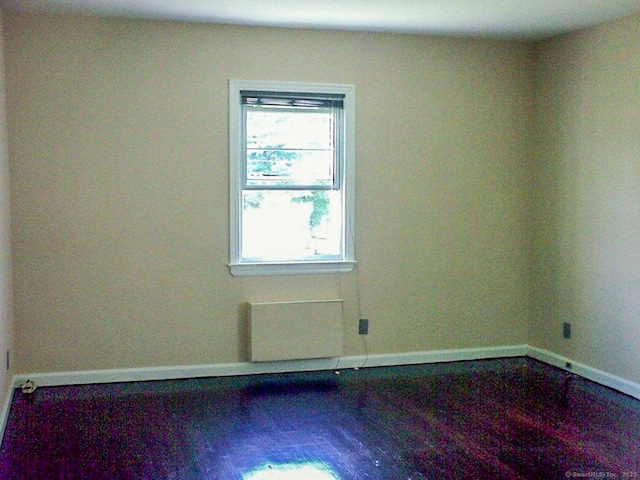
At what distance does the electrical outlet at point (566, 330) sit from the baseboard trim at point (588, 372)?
6.5 inches

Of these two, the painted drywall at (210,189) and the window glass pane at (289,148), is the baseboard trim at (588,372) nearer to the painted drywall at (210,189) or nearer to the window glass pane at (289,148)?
the painted drywall at (210,189)

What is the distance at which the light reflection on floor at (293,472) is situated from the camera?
11.6ft

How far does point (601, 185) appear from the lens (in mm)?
5238

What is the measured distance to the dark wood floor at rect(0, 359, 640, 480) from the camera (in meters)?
3.65

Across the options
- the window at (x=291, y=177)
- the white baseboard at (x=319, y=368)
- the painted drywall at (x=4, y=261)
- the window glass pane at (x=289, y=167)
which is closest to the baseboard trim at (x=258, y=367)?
the white baseboard at (x=319, y=368)

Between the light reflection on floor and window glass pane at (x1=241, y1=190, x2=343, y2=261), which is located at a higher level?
window glass pane at (x1=241, y1=190, x2=343, y2=261)

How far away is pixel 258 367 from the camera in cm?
547

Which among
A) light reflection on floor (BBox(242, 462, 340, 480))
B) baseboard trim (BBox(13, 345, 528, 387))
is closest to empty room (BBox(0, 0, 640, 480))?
baseboard trim (BBox(13, 345, 528, 387))

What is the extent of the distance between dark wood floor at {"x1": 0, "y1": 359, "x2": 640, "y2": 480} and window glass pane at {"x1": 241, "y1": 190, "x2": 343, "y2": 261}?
0.88 m

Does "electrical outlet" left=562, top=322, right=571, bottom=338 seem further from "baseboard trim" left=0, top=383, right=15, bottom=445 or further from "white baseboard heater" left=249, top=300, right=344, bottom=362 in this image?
"baseboard trim" left=0, top=383, right=15, bottom=445

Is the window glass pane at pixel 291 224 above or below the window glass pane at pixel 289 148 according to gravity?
below

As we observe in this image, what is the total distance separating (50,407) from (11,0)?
2.43 m

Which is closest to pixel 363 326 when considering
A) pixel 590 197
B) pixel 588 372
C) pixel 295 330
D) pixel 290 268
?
pixel 295 330

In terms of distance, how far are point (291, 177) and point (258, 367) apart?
54.1 inches
